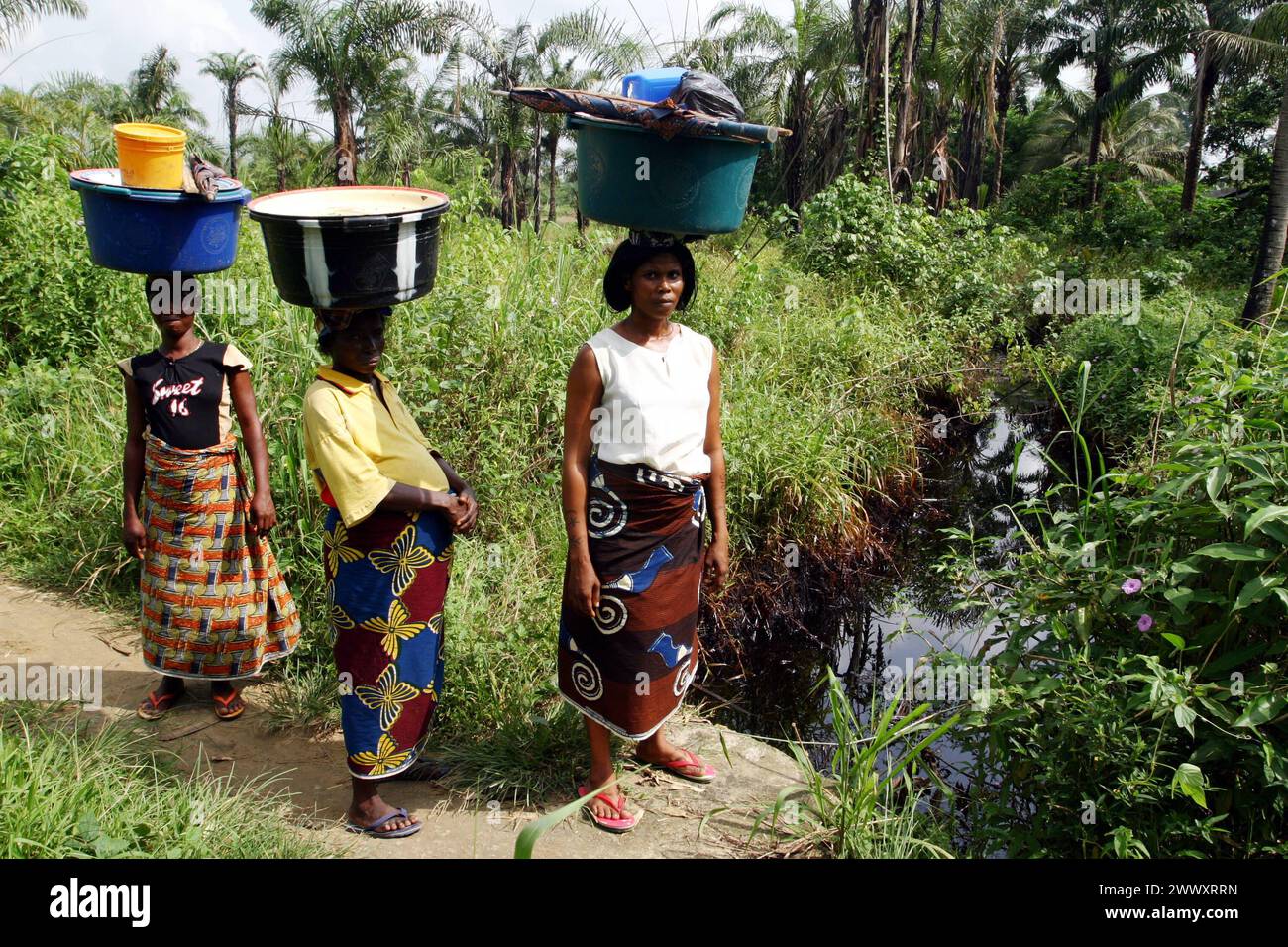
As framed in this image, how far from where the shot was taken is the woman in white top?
2.62 meters

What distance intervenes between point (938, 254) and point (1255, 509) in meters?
7.39

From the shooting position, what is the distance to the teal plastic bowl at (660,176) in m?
2.41

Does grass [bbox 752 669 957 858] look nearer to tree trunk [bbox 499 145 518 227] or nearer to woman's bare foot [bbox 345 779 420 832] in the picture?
woman's bare foot [bbox 345 779 420 832]

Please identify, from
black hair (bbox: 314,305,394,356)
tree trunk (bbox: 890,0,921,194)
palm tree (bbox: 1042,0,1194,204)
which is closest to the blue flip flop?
black hair (bbox: 314,305,394,356)

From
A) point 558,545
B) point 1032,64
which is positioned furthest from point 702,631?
point 1032,64

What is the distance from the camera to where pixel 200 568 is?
319 cm

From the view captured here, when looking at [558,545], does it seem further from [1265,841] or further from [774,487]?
[1265,841]

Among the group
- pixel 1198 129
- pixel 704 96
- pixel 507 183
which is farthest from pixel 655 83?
pixel 507 183

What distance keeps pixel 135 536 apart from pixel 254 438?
0.54 meters

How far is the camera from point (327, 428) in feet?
8.09

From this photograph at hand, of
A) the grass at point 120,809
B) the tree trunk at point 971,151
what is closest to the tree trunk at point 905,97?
the grass at point 120,809

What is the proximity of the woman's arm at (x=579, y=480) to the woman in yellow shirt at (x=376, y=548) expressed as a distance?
0.33 metres

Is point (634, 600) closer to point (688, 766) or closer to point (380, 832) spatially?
point (688, 766)

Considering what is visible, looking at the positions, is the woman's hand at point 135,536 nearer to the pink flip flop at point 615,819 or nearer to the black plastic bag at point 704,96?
the pink flip flop at point 615,819
